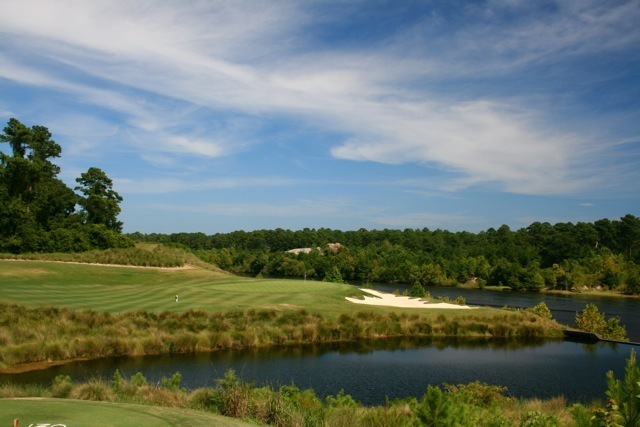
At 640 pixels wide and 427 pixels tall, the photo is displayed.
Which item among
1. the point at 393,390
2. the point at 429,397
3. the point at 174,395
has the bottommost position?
the point at 393,390

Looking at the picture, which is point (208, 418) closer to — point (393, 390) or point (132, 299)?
point (393, 390)

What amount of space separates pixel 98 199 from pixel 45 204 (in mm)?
5839

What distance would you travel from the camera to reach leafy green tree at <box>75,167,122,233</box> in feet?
179

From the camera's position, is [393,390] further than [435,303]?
No

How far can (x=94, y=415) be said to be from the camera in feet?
22.4

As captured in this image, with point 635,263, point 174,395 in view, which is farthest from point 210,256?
point 174,395

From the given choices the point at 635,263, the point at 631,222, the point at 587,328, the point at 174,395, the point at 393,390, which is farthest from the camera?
the point at 631,222

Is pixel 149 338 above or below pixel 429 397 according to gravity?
below

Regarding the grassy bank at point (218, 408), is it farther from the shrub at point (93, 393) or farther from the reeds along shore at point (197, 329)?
the reeds along shore at point (197, 329)

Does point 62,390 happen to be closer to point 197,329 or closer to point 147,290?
point 197,329

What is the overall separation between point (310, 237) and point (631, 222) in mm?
89846

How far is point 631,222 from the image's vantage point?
118188mm

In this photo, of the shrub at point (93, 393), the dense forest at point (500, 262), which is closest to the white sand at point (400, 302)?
the dense forest at point (500, 262)

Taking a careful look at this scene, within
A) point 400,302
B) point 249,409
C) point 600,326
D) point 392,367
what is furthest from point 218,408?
point 600,326
